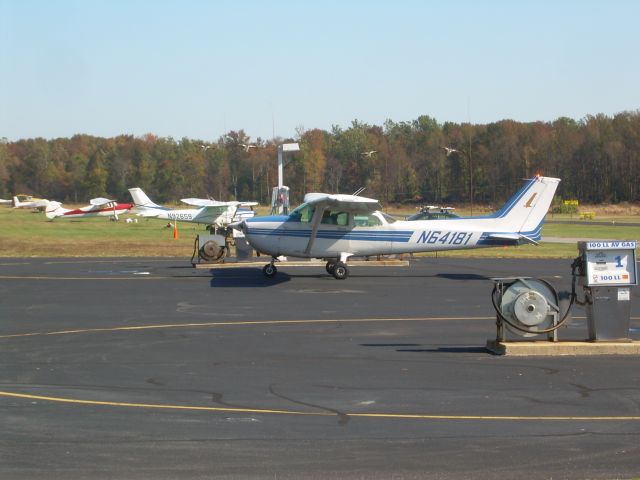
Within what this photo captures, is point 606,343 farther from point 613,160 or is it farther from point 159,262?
point 613,160

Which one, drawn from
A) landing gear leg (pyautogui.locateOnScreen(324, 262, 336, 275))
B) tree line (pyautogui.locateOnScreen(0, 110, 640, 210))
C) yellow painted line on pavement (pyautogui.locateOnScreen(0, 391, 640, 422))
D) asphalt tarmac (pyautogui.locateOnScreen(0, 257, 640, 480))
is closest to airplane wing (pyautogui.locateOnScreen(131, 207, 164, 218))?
tree line (pyautogui.locateOnScreen(0, 110, 640, 210))

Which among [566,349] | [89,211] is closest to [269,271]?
[566,349]

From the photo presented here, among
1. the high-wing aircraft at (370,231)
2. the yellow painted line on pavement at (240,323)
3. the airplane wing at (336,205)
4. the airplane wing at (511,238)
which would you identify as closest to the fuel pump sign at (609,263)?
the yellow painted line on pavement at (240,323)

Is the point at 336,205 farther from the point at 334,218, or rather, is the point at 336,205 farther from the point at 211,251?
the point at 211,251

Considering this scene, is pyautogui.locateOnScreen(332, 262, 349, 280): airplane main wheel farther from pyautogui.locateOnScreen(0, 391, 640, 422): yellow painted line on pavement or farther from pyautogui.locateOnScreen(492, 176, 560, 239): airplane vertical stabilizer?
pyautogui.locateOnScreen(0, 391, 640, 422): yellow painted line on pavement

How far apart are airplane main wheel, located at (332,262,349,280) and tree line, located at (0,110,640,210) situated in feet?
164

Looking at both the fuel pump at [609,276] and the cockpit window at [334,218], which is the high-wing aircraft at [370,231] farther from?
the fuel pump at [609,276]

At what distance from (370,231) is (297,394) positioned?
1530cm

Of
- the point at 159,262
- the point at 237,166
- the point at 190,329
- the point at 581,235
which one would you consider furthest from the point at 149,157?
the point at 190,329

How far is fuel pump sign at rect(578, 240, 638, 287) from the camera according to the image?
12.8 m

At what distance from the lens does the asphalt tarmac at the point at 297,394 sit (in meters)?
7.50

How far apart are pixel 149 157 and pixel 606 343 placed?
12688cm

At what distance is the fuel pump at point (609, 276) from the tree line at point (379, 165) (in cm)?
6189

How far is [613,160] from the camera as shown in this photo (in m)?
Answer: 107
